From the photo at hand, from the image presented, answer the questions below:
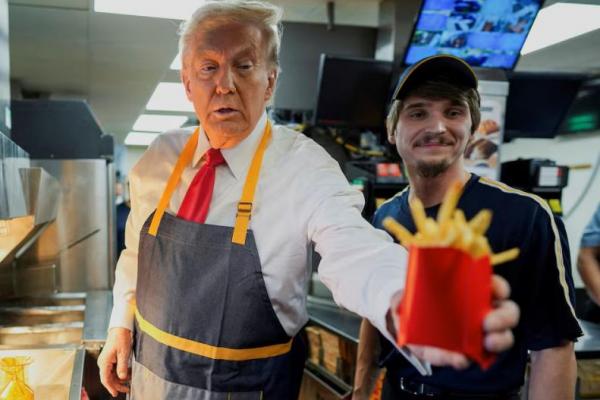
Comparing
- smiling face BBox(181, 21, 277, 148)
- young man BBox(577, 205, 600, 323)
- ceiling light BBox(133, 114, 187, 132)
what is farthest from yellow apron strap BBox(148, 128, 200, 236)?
ceiling light BBox(133, 114, 187, 132)

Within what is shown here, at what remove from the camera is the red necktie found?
54.4 inches

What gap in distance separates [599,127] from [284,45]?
15.8 ft

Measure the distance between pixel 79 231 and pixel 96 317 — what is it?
1.06 metres

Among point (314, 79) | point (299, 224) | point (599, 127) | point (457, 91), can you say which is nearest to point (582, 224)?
point (599, 127)

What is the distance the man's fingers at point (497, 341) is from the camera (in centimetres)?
61

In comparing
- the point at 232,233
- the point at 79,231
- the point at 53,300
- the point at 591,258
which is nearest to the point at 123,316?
the point at 232,233

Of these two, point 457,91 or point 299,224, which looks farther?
point 457,91

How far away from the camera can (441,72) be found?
5.07 feet

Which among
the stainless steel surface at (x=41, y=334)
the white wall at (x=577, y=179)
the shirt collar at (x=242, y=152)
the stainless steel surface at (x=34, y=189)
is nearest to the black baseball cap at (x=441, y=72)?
the shirt collar at (x=242, y=152)

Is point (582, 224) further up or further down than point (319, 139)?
further down

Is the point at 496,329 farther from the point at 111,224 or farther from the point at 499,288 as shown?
the point at 111,224

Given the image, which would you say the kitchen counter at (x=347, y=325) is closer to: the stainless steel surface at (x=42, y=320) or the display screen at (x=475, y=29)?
the stainless steel surface at (x=42, y=320)

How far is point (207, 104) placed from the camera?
1.35 m

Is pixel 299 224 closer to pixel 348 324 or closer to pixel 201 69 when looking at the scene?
pixel 201 69
